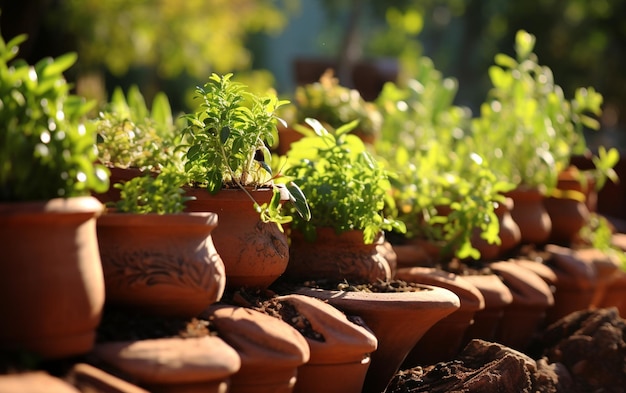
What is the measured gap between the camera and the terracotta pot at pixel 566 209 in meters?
5.64

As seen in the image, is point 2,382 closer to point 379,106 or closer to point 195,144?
point 195,144

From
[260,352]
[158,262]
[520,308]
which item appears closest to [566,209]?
[520,308]

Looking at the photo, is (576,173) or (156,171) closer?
(156,171)

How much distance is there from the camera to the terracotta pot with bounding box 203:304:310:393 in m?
2.73

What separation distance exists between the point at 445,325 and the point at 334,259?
24.2 inches

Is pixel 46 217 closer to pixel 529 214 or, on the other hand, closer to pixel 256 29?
pixel 529 214

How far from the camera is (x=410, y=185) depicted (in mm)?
4465

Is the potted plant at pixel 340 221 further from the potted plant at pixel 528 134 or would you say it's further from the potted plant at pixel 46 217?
the potted plant at pixel 528 134

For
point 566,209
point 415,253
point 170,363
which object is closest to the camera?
point 170,363

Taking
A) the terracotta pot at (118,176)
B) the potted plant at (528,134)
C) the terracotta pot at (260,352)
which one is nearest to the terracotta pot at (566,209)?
the potted plant at (528,134)

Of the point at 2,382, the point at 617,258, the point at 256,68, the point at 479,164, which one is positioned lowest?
the point at 256,68

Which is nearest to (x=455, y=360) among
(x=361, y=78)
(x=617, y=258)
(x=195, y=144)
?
(x=195, y=144)

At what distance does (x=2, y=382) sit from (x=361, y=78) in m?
9.13

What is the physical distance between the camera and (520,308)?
440 cm
